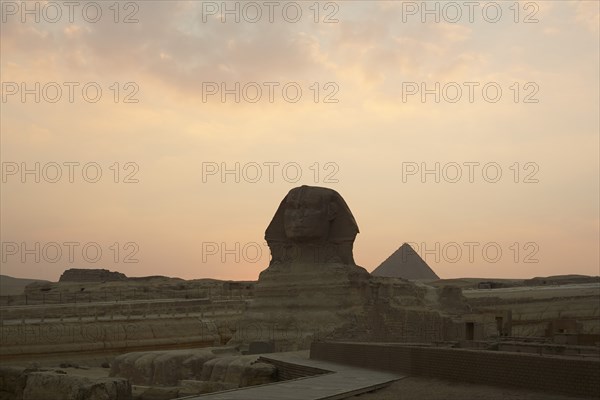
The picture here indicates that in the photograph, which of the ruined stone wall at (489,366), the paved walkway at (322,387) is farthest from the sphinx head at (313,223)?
the paved walkway at (322,387)

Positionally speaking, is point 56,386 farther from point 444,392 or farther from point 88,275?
point 88,275

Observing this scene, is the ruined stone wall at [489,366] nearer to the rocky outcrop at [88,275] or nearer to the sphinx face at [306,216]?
the sphinx face at [306,216]

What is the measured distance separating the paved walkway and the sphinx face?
794 cm

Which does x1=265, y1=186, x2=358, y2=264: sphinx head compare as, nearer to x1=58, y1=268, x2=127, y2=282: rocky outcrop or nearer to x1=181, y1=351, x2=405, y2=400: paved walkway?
x1=181, y1=351, x2=405, y2=400: paved walkway

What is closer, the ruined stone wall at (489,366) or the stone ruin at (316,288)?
the ruined stone wall at (489,366)

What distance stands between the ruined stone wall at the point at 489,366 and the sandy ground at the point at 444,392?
16 cm

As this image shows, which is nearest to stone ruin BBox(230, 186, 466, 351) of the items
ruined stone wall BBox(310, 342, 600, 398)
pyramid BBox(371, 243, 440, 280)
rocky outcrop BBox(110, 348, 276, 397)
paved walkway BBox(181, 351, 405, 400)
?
rocky outcrop BBox(110, 348, 276, 397)

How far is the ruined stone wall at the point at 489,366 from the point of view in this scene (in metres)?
10.4

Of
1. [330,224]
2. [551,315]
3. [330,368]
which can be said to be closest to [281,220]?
[330,224]

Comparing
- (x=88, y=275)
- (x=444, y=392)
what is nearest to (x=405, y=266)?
(x=88, y=275)

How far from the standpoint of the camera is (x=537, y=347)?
1383 centimetres

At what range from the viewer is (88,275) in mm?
82875

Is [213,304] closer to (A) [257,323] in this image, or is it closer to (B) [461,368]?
(A) [257,323]

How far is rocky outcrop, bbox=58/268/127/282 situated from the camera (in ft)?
268
